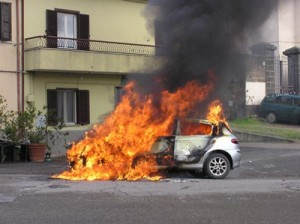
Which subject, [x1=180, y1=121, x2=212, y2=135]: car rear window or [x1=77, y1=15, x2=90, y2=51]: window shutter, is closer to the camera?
[x1=180, y1=121, x2=212, y2=135]: car rear window

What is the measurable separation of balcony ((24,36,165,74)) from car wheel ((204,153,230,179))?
5.25 metres

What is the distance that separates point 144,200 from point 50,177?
12.6ft

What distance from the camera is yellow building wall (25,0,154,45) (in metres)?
17.7

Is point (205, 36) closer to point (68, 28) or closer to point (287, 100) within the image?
point (68, 28)

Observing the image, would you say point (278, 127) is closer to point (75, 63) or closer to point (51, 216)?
point (75, 63)

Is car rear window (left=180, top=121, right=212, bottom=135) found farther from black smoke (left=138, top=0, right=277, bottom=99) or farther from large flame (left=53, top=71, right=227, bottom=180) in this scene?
black smoke (left=138, top=0, right=277, bottom=99)

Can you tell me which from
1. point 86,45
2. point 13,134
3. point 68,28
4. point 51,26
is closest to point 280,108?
point 86,45

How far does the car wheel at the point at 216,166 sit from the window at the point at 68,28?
8.34 metres

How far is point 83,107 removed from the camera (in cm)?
1897

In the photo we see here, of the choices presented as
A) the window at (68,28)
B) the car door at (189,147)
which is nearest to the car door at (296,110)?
the window at (68,28)

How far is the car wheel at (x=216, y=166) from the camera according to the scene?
1159cm

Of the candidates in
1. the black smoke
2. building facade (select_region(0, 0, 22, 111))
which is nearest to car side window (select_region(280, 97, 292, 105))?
the black smoke

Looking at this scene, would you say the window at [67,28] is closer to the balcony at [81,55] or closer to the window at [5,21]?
the balcony at [81,55]

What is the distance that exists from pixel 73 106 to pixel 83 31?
9.29 ft
